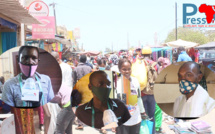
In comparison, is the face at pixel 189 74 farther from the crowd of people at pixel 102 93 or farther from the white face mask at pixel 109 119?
the white face mask at pixel 109 119

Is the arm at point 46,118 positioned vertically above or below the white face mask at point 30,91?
below

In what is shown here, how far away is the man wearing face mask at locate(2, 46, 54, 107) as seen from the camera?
1.76 metres

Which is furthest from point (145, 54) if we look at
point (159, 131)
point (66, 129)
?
point (159, 131)

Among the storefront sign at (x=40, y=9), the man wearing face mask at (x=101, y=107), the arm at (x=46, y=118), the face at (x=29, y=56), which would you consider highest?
the storefront sign at (x=40, y=9)

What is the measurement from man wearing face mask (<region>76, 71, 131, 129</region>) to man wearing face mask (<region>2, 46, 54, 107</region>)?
31cm

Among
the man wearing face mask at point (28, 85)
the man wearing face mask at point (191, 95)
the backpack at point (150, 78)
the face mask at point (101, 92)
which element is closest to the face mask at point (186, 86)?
the man wearing face mask at point (191, 95)

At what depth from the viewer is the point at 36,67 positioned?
1.78m

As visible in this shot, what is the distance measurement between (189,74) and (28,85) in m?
1.16

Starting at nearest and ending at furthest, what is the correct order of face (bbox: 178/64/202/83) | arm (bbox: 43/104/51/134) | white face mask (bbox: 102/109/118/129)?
1. face (bbox: 178/64/202/83)
2. white face mask (bbox: 102/109/118/129)
3. arm (bbox: 43/104/51/134)

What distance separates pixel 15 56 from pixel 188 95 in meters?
1.29

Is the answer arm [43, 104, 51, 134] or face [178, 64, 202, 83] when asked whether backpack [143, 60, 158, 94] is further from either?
arm [43, 104, 51, 134]

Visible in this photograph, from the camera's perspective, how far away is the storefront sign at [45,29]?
7871mm

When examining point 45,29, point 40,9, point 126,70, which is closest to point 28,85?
point 126,70

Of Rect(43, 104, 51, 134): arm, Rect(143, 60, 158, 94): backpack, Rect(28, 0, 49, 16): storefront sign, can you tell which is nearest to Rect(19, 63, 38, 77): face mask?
Rect(43, 104, 51, 134): arm
